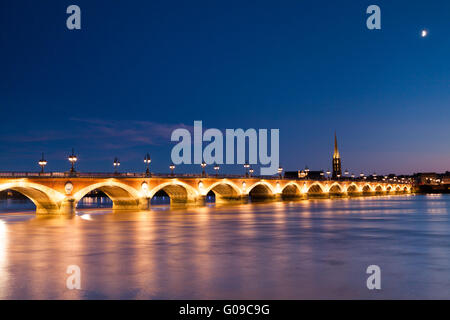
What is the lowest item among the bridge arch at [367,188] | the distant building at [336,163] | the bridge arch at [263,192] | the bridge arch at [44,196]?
the bridge arch at [367,188]

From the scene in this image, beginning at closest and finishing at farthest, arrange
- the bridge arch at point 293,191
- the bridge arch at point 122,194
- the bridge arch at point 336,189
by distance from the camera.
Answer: the bridge arch at point 122,194
the bridge arch at point 293,191
the bridge arch at point 336,189

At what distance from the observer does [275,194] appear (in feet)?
303

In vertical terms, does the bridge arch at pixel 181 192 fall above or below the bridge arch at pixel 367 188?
above

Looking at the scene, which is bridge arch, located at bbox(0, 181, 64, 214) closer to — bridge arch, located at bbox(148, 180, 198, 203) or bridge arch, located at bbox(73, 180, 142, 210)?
bridge arch, located at bbox(73, 180, 142, 210)

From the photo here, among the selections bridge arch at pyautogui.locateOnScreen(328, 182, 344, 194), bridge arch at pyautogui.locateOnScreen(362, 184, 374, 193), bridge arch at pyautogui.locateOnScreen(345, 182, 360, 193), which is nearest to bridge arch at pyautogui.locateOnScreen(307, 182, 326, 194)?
bridge arch at pyautogui.locateOnScreen(328, 182, 344, 194)

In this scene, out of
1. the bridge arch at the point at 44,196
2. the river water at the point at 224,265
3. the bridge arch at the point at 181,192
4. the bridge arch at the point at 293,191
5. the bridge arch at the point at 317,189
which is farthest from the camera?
the bridge arch at the point at 317,189

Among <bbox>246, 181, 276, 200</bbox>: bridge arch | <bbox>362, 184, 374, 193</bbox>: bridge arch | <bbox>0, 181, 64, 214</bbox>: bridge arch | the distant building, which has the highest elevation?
the distant building

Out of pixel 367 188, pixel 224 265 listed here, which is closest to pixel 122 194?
pixel 224 265

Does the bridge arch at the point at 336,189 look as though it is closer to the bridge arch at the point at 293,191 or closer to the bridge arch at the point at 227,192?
the bridge arch at the point at 293,191

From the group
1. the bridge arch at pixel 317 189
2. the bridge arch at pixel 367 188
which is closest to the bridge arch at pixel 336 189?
the bridge arch at pixel 317 189

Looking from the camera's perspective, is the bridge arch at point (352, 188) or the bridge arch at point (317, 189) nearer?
the bridge arch at point (317, 189)
